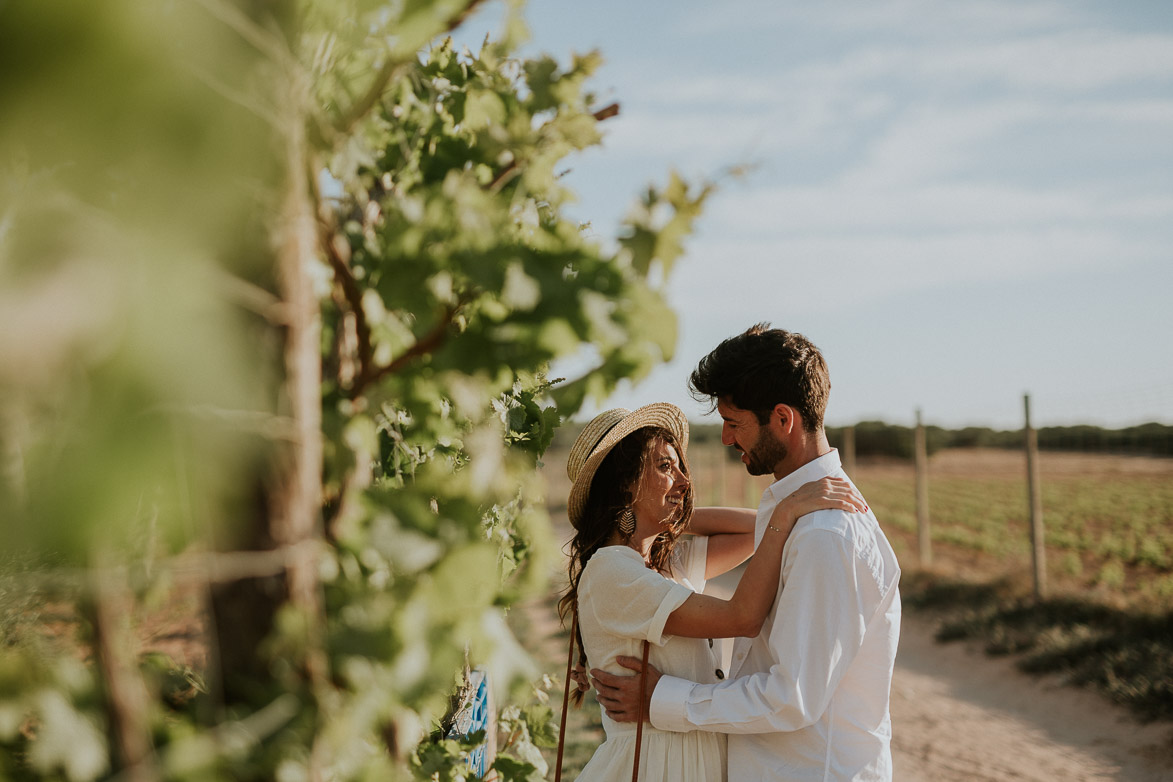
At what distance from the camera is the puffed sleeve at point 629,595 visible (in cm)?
236

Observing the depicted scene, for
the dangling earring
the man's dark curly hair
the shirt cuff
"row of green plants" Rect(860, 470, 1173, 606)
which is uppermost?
the man's dark curly hair

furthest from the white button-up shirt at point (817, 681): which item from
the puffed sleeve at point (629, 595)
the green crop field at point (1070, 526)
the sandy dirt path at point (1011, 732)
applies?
the green crop field at point (1070, 526)

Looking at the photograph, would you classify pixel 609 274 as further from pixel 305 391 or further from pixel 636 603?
pixel 636 603

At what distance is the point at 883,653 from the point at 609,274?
6.24ft

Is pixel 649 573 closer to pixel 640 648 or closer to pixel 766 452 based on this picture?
pixel 640 648

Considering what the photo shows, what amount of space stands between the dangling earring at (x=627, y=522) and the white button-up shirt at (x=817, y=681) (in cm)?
50

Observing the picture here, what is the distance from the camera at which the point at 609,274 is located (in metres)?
1.03

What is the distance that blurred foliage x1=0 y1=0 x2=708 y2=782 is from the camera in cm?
84

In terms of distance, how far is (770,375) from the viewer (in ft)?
8.78

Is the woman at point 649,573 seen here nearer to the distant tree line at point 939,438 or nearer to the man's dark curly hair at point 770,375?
the man's dark curly hair at point 770,375

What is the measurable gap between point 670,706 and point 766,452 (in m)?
0.91

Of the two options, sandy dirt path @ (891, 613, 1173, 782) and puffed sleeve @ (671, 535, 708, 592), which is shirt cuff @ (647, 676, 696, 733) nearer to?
puffed sleeve @ (671, 535, 708, 592)

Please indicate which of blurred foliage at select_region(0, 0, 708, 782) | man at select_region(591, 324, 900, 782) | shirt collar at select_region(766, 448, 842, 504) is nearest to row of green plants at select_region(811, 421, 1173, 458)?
shirt collar at select_region(766, 448, 842, 504)

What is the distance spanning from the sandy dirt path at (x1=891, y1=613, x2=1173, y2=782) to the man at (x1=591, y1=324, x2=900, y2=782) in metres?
4.77
